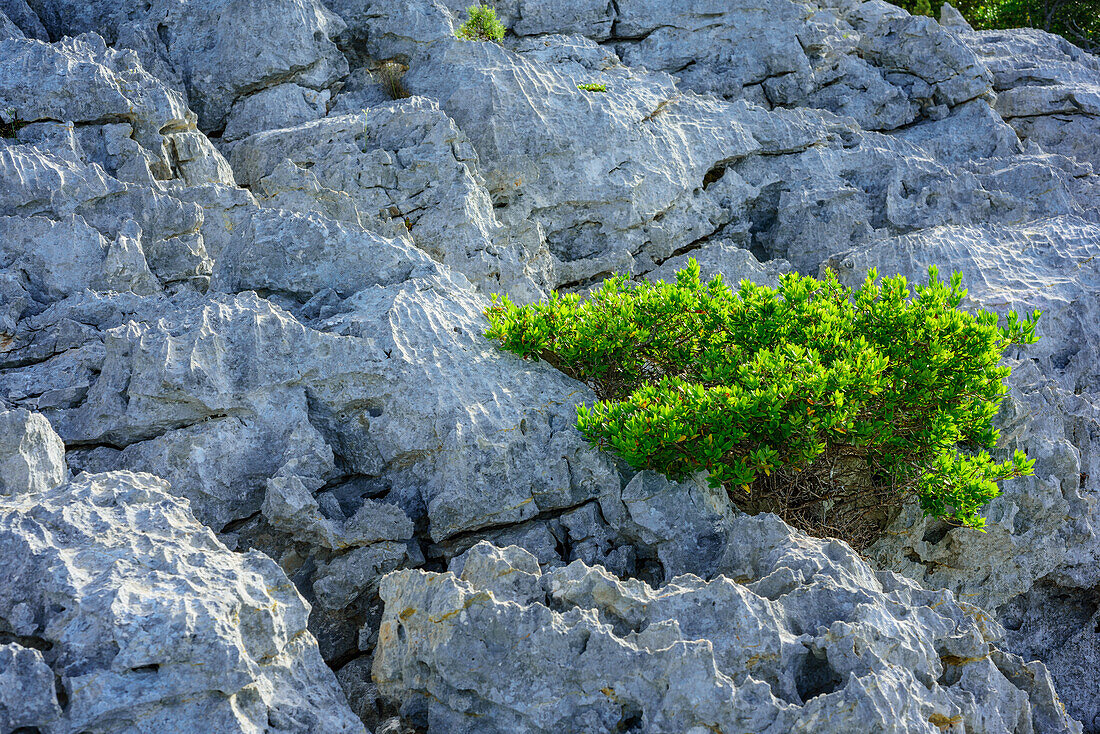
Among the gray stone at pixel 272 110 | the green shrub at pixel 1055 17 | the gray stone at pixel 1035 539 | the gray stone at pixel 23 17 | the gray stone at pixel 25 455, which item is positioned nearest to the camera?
the gray stone at pixel 25 455

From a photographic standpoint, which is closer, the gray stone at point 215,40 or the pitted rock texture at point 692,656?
the pitted rock texture at point 692,656

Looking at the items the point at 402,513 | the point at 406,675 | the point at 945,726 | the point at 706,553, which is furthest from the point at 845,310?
the point at 406,675

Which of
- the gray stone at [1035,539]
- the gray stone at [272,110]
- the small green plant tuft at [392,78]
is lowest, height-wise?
the gray stone at [1035,539]

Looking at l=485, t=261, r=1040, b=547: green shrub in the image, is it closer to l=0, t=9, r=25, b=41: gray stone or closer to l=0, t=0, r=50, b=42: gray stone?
l=0, t=9, r=25, b=41: gray stone

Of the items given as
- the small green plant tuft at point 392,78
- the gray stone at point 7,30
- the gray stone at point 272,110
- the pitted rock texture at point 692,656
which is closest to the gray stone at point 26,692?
the pitted rock texture at point 692,656

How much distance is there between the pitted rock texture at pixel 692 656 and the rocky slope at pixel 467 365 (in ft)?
0.09

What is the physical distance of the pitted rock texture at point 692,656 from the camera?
217 inches

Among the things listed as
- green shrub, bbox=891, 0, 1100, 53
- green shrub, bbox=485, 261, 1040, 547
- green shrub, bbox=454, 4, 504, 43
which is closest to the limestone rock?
green shrub, bbox=891, 0, 1100, 53

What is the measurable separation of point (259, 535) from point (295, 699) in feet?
7.87

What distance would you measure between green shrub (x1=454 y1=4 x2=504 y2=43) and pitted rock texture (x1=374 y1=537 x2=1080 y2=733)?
1049cm

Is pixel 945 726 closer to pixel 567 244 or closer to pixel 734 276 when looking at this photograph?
pixel 734 276

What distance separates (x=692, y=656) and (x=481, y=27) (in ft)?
39.1

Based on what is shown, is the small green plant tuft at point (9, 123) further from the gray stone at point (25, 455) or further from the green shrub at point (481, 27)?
the green shrub at point (481, 27)

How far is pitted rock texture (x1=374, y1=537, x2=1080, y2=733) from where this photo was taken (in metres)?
5.50
